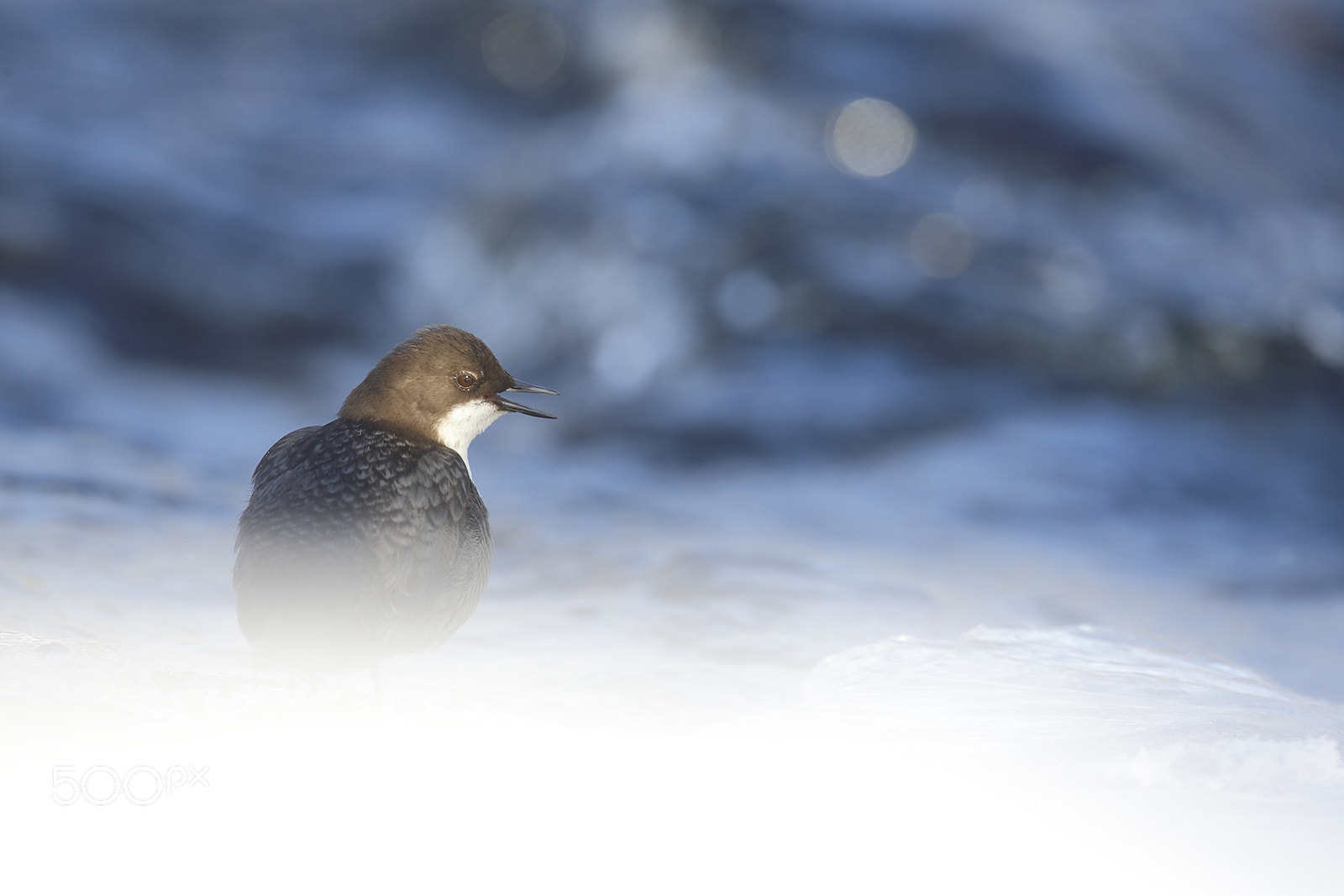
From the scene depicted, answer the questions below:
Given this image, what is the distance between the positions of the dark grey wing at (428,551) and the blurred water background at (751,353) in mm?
223

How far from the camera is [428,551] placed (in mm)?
3031

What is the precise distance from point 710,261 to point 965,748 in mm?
6057

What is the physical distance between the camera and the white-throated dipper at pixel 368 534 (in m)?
2.84

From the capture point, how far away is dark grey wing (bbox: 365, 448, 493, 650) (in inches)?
116

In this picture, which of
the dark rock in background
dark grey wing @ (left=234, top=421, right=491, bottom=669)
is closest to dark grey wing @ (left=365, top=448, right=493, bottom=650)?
dark grey wing @ (left=234, top=421, right=491, bottom=669)

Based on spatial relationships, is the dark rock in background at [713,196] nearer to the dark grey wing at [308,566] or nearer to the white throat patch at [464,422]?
the white throat patch at [464,422]

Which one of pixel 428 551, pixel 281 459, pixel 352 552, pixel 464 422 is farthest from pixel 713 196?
pixel 352 552

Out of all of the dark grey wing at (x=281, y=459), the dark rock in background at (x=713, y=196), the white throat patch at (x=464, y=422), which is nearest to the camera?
the dark grey wing at (x=281, y=459)

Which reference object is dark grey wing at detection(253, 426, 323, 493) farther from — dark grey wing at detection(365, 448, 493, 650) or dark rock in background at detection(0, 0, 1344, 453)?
dark rock in background at detection(0, 0, 1344, 453)

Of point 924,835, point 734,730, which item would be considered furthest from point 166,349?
point 924,835

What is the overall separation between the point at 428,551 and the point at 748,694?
0.94 m

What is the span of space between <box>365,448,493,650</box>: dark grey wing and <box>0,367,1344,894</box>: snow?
0.74 ft

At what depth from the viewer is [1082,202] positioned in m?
9.29

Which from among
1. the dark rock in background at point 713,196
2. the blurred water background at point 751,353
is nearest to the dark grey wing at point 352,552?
the blurred water background at point 751,353
